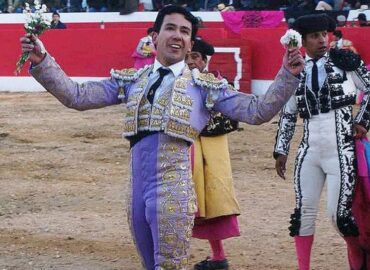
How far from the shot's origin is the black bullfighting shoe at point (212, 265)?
5.07 meters

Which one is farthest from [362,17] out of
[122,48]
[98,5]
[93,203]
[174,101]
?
[174,101]

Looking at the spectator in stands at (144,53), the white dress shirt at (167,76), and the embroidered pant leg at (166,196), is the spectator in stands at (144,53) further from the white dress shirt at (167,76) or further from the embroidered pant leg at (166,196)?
the embroidered pant leg at (166,196)

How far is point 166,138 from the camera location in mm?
3385

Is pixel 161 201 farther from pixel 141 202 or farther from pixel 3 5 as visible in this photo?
pixel 3 5

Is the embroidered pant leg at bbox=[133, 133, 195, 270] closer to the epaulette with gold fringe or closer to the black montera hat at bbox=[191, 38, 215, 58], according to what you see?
the epaulette with gold fringe

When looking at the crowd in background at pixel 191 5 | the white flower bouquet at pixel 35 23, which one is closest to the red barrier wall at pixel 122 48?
the crowd in background at pixel 191 5

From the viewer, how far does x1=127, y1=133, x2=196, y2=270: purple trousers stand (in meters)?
3.34

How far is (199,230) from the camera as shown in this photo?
509 cm

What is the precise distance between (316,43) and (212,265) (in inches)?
53.9

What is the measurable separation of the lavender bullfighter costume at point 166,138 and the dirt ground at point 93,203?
1808 millimetres

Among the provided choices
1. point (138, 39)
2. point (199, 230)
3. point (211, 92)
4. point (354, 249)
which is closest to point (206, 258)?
point (199, 230)

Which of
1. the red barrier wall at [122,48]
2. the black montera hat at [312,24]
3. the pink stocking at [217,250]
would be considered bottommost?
the red barrier wall at [122,48]

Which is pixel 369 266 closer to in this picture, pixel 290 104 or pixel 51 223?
pixel 290 104

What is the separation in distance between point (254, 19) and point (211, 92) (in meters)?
12.6
